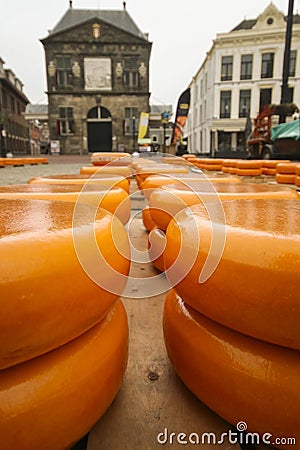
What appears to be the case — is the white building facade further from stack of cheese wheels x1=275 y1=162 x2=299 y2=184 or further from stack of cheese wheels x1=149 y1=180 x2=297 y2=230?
stack of cheese wheels x1=149 y1=180 x2=297 y2=230

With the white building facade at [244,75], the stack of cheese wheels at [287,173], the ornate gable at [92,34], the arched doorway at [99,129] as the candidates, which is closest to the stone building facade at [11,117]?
the ornate gable at [92,34]

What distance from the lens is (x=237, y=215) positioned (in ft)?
2.87

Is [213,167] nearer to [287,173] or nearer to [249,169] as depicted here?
[249,169]

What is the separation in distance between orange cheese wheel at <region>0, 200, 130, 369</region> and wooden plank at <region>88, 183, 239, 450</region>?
0.88 ft

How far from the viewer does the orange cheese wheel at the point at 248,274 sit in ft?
1.96

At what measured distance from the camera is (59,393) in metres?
0.62

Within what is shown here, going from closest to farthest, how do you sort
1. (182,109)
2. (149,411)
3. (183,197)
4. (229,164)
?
(149,411) < (183,197) < (229,164) < (182,109)

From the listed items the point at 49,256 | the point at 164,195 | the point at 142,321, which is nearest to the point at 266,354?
the point at 49,256

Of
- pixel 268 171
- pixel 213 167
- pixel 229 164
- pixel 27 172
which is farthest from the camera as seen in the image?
pixel 27 172

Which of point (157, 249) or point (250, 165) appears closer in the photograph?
point (157, 249)

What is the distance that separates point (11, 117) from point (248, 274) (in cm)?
3552

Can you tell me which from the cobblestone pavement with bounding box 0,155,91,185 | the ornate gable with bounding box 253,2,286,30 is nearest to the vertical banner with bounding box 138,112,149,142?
the cobblestone pavement with bounding box 0,155,91,185

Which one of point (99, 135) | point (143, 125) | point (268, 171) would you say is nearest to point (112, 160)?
point (268, 171)

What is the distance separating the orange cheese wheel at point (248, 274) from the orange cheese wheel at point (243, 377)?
0.05 meters
